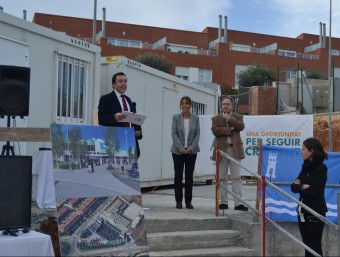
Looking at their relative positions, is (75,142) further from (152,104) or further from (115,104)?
(152,104)

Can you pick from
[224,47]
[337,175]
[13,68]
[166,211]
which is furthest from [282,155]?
[224,47]

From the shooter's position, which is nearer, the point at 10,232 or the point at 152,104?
the point at 10,232

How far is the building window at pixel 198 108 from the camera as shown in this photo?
1211cm

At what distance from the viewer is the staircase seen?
6098 mm

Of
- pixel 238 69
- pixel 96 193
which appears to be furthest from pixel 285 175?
pixel 238 69

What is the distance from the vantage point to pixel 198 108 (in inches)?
489

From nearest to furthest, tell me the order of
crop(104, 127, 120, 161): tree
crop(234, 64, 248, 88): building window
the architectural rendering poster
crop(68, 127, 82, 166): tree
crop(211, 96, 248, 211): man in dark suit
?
the architectural rendering poster, crop(68, 127, 82, 166): tree, crop(104, 127, 120, 161): tree, crop(211, 96, 248, 211): man in dark suit, crop(234, 64, 248, 88): building window

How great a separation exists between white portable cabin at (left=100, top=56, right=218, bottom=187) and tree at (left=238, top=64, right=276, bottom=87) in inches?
1371

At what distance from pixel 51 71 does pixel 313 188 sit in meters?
4.25

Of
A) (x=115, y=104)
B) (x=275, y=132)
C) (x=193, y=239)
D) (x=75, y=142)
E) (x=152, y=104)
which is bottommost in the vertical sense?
(x=193, y=239)

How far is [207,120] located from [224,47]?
3839 centimetres

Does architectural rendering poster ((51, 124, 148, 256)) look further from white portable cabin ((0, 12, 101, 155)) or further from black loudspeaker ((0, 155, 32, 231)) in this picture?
white portable cabin ((0, 12, 101, 155))

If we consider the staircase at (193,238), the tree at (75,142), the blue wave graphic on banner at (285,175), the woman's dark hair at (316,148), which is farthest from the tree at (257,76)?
the tree at (75,142)

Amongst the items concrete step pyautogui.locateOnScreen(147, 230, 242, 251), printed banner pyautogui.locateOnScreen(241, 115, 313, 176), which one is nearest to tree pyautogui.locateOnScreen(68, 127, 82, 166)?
concrete step pyautogui.locateOnScreen(147, 230, 242, 251)
